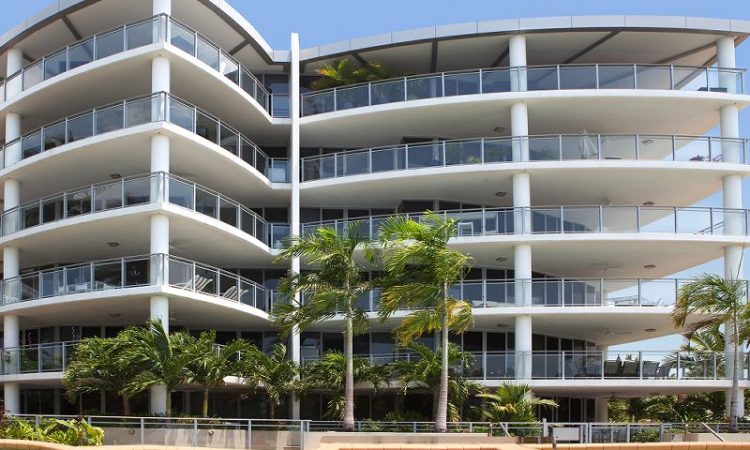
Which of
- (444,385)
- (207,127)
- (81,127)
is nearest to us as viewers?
(444,385)

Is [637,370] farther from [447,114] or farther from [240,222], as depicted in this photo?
[240,222]

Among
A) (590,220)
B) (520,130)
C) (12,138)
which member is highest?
(520,130)

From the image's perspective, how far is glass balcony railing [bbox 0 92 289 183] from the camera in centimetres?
3225

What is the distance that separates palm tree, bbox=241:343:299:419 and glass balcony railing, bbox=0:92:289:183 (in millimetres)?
7737

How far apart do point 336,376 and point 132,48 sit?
42.7ft

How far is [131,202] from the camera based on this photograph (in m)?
31.8

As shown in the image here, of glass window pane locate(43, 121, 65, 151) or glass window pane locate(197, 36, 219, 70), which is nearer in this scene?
glass window pane locate(197, 36, 219, 70)

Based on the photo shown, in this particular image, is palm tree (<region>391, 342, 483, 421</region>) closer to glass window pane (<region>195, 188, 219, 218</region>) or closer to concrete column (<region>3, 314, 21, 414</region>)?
glass window pane (<region>195, 188, 219, 218</region>)

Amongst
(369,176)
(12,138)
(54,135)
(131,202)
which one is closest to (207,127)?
(131,202)

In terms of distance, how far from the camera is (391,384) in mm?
34000

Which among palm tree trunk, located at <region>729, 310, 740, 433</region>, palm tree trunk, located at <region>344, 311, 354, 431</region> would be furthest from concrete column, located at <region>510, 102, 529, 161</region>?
palm tree trunk, located at <region>344, 311, 354, 431</region>

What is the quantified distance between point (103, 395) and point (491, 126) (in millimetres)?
18408

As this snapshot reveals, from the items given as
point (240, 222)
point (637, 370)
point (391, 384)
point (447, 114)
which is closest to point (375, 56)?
point (447, 114)

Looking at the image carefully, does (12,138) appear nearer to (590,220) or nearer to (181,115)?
(181,115)
